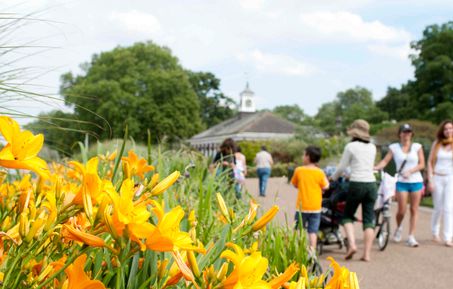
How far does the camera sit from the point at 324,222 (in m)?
7.14

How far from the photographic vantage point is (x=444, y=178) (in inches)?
296

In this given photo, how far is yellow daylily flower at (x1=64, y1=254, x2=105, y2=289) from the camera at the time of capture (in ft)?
3.21

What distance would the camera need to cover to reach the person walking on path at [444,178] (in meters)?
7.37

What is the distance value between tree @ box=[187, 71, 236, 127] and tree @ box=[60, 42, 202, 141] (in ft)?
59.5

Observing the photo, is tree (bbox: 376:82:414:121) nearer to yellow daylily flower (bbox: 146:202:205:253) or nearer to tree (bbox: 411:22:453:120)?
tree (bbox: 411:22:453:120)

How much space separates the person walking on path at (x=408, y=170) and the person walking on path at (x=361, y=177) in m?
1.02

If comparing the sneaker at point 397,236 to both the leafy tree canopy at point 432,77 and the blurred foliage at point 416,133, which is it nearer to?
the blurred foliage at point 416,133

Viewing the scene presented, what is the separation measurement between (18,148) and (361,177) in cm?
573

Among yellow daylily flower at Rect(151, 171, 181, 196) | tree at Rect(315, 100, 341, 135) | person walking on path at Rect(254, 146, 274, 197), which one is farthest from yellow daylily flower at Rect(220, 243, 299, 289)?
tree at Rect(315, 100, 341, 135)

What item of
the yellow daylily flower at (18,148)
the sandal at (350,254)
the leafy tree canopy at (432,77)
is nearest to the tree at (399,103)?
the leafy tree canopy at (432,77)

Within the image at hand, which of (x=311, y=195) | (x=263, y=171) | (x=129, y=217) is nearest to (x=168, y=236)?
(x=129, y=217)

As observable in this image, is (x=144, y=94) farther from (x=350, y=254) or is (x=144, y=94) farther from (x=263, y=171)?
(x=350, y=254)

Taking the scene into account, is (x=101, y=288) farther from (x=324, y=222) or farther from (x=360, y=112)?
(x=360, y=112)

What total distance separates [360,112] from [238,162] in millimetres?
72642
